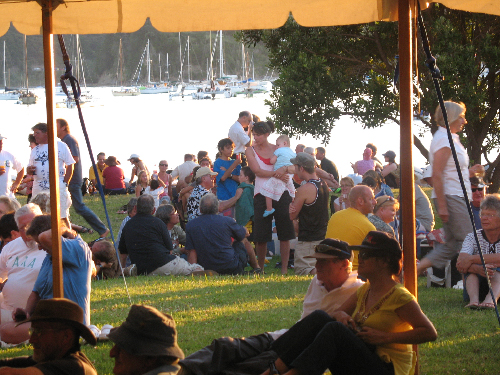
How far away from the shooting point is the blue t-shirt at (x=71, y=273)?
204 inches

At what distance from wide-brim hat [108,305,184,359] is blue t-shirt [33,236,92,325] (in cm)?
217

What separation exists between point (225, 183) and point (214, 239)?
2287mm

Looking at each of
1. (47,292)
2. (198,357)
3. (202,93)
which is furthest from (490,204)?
(202,93)

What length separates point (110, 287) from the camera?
809 cm

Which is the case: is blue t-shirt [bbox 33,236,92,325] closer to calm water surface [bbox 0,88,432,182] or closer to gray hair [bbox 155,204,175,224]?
gray hair [bbox 155,204,175,224]

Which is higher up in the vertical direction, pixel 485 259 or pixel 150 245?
pixel 485 259

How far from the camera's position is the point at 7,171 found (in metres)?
11.9

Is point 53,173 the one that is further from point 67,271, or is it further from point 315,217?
point 315,217

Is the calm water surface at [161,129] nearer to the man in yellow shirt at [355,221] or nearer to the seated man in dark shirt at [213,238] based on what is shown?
the seated man in dark shirt at [213,238]

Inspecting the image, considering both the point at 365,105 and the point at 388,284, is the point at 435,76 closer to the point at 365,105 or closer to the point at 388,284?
the point at 388,284

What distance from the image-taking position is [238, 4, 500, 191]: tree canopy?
47.0 ft

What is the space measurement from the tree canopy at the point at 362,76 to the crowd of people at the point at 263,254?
2368 mm

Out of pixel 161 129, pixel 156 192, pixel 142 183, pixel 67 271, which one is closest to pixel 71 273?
pixel 67 271

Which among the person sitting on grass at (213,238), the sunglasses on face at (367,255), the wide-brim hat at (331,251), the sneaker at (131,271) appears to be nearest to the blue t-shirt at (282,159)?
the person sitting on grass at (213,238)
